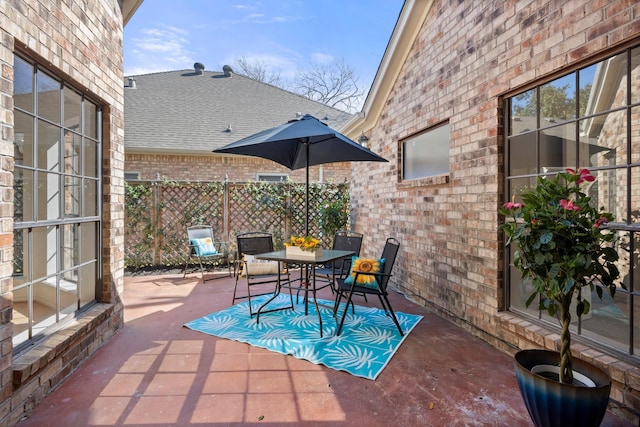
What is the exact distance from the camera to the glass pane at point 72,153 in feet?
9.30

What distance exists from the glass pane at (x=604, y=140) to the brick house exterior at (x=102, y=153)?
11.8 ft

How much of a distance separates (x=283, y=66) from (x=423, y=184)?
47.5 ft

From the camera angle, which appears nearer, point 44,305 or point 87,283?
point 44,305

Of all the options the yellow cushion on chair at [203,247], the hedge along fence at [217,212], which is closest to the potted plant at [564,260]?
the yellow cushion on chair at [203,247]

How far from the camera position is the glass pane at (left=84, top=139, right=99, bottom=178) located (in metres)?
3.12

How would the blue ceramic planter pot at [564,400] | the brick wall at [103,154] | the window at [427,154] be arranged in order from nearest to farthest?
1. the blue ceramic planter pot at [564,400]
2. the brick wall at [103,154]
3. the window at [427,154]

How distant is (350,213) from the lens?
24.5 feet

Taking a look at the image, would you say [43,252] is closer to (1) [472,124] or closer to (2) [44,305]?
(2) [44,305]

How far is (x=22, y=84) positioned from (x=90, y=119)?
0.88 meters

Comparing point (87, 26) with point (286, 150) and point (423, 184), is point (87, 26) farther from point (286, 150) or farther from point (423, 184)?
point (423, 184)

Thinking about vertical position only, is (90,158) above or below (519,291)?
above

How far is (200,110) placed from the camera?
433 inches

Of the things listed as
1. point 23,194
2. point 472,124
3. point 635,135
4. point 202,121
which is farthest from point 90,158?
point 202,121

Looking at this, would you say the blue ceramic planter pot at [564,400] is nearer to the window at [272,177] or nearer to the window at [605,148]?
the window at [605,148]
